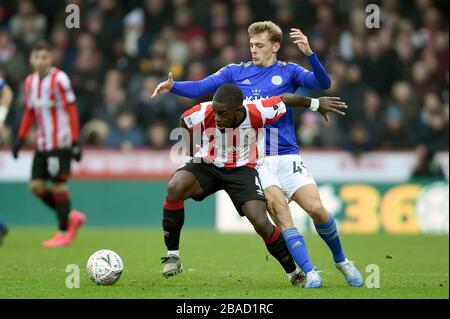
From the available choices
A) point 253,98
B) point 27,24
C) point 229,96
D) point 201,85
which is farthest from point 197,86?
point 27,24

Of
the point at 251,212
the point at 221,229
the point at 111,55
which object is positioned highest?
the point at 111,55

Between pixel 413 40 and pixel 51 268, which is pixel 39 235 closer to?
pixel 51 268

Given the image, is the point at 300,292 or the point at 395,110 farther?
the point at 395,110

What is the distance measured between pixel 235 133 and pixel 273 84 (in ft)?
2.07

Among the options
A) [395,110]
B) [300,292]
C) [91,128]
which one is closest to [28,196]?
[91,128]

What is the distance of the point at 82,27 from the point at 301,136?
16.0 feet

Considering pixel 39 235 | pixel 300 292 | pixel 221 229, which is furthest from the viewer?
pixel 221 229

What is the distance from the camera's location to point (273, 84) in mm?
8242

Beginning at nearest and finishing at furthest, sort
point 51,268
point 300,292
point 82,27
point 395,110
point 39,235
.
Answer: point 300,292 < point 51,268 < point 39,235 < point 395,110 < point 82,27

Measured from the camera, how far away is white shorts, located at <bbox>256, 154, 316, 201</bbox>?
809cm

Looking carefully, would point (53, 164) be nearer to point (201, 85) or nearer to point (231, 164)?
point (201, 85)

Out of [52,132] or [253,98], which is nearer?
[253,98]

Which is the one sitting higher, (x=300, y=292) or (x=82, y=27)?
(x=82, y=27)

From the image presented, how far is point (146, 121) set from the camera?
16594 mm
